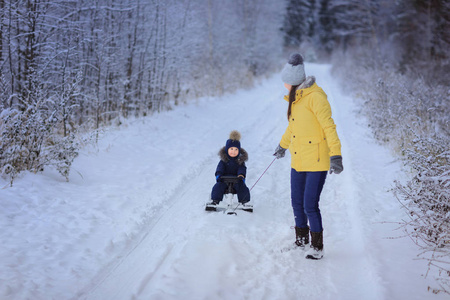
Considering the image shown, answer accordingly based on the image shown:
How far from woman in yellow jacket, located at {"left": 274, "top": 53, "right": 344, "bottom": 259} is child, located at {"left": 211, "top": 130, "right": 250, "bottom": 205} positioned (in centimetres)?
116

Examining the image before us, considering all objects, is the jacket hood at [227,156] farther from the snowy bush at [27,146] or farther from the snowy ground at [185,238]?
the snowy bush at [27,146]

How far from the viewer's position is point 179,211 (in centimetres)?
430

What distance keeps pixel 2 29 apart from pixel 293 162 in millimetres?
6086

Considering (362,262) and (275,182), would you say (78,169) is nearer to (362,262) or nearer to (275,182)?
(275,182)

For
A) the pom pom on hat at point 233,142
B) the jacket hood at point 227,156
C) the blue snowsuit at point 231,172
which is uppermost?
the pom pom on hat at point 233,142

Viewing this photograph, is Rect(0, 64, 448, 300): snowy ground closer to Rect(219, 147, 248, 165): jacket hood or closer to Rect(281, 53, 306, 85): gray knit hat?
Rect(219, 147, 248, 165): jacket hood

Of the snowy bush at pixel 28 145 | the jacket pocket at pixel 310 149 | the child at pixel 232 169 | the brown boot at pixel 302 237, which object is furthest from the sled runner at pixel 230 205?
the snowy bush at pixel 28 145

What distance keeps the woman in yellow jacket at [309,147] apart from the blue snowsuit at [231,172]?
1148 millimetres

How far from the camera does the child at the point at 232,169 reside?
14.2ft

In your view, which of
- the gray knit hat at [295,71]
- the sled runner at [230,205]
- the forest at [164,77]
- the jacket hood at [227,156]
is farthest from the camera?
the jacket hood at [227,156]

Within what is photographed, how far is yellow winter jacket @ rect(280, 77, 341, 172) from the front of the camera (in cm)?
296

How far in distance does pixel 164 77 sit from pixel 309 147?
1057 cm

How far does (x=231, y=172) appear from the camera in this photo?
14.7 ft

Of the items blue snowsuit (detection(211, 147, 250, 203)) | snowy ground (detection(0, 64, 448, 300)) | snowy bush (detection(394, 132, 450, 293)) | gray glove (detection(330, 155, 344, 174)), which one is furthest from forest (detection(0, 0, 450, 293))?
blue snowsuit (detection(211, 147, 250, 203))
